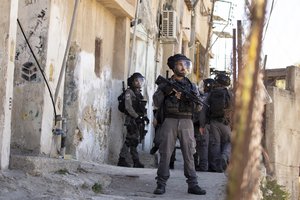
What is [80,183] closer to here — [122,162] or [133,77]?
[122,162]

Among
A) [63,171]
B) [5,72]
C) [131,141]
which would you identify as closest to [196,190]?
[63,171]

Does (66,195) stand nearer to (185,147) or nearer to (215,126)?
(185,147)

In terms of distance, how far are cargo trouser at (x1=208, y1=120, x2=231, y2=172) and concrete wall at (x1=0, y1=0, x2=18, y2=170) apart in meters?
4.21

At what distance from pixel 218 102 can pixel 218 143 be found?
28.9 inches

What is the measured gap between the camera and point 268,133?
12.5 m

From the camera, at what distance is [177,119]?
5.77m

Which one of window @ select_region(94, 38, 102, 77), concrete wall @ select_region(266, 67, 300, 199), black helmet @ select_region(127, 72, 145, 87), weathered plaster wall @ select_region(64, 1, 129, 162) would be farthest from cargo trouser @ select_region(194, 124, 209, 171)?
concrete wall @ select_region(266, 67, 300, 199)

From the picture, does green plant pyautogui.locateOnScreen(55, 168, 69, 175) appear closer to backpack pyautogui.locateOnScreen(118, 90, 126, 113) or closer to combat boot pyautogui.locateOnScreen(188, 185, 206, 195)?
combat boot pyautogui.locateOnScreen(188, 185, 206, 195)

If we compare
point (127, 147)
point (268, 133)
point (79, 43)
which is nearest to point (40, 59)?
point (79, 43)

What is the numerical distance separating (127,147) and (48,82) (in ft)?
9.44

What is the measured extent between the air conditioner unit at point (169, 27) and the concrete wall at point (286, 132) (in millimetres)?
2995

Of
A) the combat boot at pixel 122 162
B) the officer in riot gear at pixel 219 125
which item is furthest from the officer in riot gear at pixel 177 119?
the combat boot at pixel 122 162

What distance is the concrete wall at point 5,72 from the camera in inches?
191

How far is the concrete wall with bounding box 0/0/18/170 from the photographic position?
4.86 m
